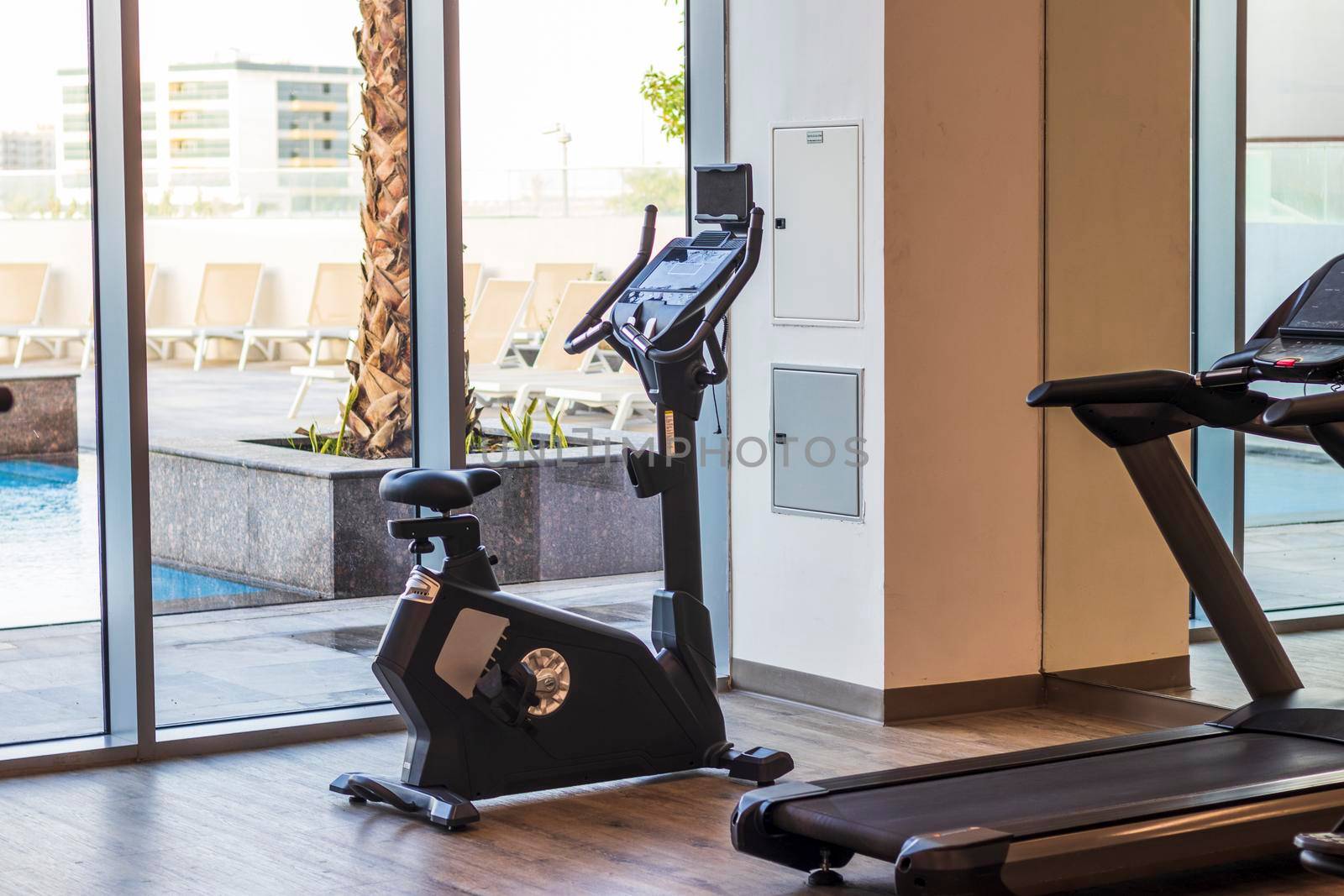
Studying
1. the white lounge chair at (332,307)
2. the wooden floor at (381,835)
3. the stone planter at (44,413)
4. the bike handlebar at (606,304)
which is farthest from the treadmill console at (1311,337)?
the stone planter at (44,413)

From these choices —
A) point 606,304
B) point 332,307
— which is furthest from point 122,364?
point 606,304

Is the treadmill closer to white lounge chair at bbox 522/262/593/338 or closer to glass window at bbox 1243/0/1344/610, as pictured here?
glass window at bbox 1243/0/1344/610

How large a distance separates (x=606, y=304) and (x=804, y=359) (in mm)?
905

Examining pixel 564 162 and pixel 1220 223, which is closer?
pixel 1220 223

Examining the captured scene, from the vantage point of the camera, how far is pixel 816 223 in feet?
16.5

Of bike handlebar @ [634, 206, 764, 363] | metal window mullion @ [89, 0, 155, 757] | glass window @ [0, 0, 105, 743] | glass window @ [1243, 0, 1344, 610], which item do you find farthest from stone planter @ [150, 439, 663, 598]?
glass window @ [1243, 0, 1344, 610]

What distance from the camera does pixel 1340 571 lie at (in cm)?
459

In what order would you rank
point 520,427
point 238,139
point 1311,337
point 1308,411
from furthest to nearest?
1. point 520,427
2. point 238,139
3. point 1311,337
4. point 1308,411

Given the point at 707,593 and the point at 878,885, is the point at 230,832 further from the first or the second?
the point at 707,593

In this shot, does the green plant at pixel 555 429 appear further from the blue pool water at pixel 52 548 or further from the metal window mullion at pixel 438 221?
the blue pool water at pixel 52 548

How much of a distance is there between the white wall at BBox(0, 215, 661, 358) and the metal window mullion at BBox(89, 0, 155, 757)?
8 cm

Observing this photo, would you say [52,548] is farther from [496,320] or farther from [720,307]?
[720,307]

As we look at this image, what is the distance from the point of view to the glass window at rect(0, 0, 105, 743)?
4.56 meters

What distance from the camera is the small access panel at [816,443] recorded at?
5.00m
